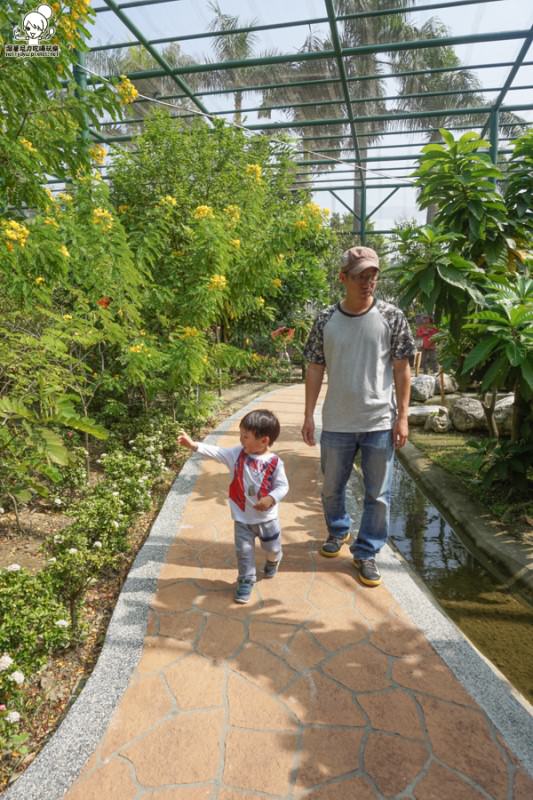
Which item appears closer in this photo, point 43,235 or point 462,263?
point 43,235

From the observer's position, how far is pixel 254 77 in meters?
8.18

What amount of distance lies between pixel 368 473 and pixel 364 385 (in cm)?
50

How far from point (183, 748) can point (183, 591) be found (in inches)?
40.7

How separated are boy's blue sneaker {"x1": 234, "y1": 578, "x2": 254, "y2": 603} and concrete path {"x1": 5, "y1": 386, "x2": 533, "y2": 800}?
0.04m

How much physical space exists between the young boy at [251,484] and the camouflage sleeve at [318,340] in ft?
1.57

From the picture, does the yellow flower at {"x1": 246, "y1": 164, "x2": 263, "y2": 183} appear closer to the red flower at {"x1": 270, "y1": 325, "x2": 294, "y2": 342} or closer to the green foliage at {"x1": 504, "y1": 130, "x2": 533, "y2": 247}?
the green foliage at {"x1": 504, "y1": 130, "x2": 533, "y2": 247}

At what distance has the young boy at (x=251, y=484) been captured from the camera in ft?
8.65

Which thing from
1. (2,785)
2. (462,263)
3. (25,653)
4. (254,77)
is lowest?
(2,785)

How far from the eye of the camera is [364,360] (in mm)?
2742

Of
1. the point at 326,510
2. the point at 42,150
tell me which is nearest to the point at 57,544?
the point at 326,510

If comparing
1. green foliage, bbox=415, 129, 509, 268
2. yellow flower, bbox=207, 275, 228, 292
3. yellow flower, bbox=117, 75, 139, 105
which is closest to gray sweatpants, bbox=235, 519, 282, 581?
green foliage, bbox=415, 129, 509, 268

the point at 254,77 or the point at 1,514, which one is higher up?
the point at 254,77

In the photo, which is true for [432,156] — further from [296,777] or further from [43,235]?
[296,777]

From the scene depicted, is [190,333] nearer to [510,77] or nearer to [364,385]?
[364,385]
